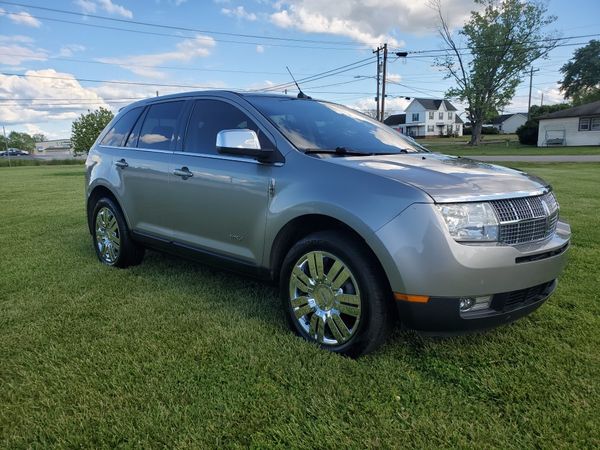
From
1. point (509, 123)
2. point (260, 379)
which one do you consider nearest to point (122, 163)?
point (260, 379)

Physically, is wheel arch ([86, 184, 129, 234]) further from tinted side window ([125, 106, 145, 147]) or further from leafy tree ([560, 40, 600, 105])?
leafy tree ([560, 40, 600, 105])

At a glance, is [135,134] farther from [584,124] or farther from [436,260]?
[584,124]

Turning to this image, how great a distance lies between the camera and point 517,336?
10.5 ft

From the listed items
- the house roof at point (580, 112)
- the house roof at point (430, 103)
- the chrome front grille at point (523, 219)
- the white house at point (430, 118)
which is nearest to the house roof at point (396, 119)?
the white house at point (430, 118)

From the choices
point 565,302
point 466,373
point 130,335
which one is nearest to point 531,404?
point 466,373

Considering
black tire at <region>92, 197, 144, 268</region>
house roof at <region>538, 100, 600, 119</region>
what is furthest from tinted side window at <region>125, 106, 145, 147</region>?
house roof at <region>538, 100, 600, 119</region>

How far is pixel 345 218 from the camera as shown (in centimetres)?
282

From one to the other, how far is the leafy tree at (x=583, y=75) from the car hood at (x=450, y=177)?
6671cm

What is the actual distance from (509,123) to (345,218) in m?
95.4

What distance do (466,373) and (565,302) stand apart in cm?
157

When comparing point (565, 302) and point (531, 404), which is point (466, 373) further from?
point (565, 302)

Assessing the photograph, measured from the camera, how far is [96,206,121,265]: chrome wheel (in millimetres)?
5008

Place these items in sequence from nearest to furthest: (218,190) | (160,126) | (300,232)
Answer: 1. (300,232)
2. (218,190)
3. (160,126)

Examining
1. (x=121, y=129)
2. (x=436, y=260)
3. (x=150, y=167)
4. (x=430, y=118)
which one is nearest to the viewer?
(x=436, y=260)
